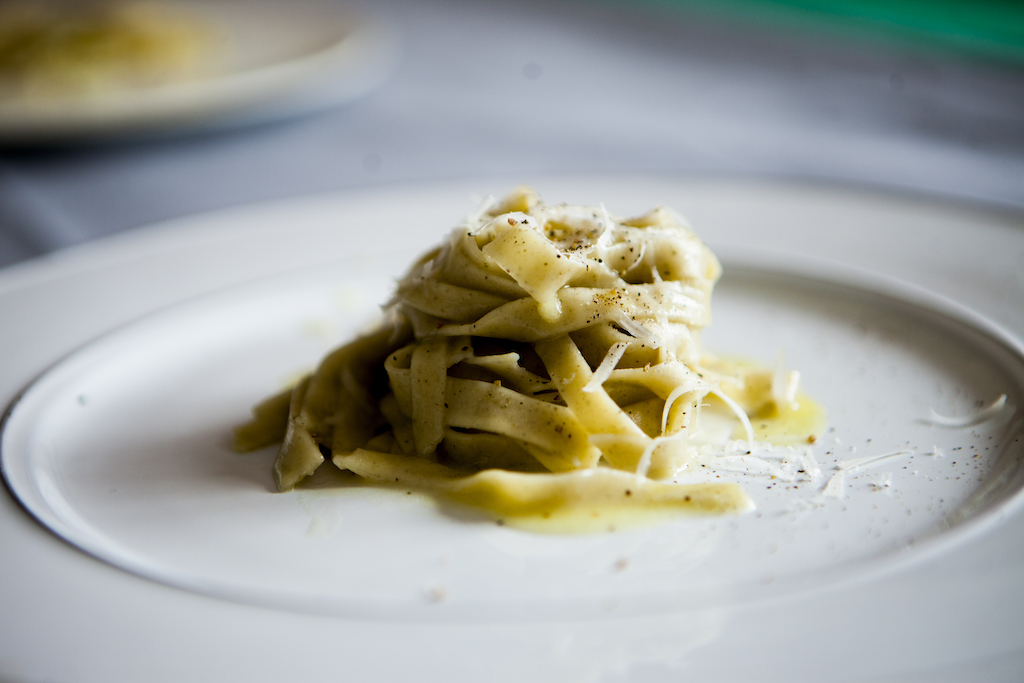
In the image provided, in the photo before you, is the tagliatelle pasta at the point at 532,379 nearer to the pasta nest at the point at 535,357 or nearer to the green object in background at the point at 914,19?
the pasta nest at the point at 535,357

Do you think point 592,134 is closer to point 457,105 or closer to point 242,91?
point 457,105

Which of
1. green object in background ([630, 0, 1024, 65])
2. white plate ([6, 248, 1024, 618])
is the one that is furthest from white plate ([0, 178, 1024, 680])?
green object in background ([630, 0, 1024, 65])

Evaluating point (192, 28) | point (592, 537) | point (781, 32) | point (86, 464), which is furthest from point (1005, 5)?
point (86, 464)

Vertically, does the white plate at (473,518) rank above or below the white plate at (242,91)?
below

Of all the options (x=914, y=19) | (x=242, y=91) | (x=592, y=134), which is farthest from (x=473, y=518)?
(x=914, y=19)

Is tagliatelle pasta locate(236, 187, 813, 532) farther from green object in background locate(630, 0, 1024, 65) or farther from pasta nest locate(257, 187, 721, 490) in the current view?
green object in background locate(630, 0, 1024, 65)

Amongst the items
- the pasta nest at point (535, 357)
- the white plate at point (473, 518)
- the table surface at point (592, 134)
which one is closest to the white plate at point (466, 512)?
the white plate at point (473, 518)
